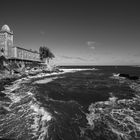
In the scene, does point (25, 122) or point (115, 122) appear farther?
point (115, 122)

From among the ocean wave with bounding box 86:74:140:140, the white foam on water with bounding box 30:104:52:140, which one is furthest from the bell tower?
the ocean wave with bounding box 86:74:140:140

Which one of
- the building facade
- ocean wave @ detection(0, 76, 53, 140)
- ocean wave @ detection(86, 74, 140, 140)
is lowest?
ocean wave @ detection(0, 76, 53, 140)

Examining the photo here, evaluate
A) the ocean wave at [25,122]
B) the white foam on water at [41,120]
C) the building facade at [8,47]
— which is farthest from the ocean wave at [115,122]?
the building facade at [8,47]

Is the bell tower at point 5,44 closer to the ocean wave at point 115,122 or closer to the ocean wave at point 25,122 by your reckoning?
the ocean wave at point 25,122

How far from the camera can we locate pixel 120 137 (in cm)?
736

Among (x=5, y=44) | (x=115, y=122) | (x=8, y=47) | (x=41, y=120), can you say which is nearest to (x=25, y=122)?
(x=41, y=120)

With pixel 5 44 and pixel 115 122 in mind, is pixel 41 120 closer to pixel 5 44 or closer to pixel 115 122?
pixel 115 122

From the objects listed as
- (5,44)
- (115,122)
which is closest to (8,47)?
(5,44)

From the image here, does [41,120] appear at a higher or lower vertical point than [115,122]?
lower

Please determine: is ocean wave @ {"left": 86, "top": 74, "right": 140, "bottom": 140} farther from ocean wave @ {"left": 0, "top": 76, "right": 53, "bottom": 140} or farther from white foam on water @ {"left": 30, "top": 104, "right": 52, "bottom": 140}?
ocean wave @ {"left": 0, "top": 76, "right": 53, "bottom": 140}

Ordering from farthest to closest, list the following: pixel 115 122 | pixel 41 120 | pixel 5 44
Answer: pixel 5 44, pixel 41 120, pixel 115 122

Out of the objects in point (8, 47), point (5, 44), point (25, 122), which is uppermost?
point (5, 44)

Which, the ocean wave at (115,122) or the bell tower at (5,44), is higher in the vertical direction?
the bell tower at (5,44)

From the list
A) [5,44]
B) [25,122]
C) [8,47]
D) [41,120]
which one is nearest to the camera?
[25,122]
